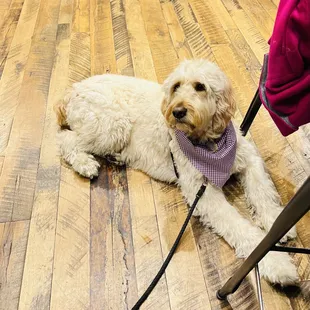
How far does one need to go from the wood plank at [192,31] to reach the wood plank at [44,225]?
1.13m

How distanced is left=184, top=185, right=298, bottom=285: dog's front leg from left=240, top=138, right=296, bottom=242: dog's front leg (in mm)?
91

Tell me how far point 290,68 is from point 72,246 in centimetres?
127

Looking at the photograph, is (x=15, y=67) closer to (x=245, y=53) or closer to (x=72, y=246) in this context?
(x=72, y=246)

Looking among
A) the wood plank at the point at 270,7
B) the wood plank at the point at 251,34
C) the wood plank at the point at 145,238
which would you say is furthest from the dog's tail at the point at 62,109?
the wood plank at the point at 270,7

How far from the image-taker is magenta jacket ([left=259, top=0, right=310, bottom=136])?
962mm

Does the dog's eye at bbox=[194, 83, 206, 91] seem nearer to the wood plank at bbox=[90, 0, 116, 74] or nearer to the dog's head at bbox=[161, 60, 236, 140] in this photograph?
the dog's head at bbox=[161, 60, 236, 140]

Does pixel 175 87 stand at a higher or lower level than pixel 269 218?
higher

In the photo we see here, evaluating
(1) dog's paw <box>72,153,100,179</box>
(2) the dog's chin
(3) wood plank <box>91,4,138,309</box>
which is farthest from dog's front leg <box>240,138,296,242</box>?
(1) dog's paw <box>72,153,100,179</box>

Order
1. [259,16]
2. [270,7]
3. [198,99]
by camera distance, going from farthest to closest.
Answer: [270,7], [259,16], [198,99]

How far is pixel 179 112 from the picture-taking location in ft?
5.05

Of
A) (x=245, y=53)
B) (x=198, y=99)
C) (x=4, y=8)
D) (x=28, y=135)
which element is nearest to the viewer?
(x=198, y=99)

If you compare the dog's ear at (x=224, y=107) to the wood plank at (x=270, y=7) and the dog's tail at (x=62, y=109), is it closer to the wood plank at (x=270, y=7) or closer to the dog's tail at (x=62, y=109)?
the dog's tail at (x=62, y=109)

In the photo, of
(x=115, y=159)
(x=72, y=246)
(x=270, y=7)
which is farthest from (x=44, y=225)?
(x=270, y=7)

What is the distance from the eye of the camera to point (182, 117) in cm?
155
